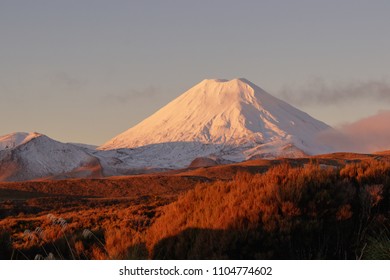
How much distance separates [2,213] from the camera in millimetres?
36938

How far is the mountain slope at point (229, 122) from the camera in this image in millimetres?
162625

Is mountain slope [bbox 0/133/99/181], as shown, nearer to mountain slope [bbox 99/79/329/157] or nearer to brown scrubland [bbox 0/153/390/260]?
mountain slope [bbox 99/79/329/157]

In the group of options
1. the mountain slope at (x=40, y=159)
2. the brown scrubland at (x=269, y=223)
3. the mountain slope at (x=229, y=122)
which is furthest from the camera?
the mountain slope at (x=229, y=122)

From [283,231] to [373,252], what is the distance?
1.33 m

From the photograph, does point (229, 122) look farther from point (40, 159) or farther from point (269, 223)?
point (269, 223)

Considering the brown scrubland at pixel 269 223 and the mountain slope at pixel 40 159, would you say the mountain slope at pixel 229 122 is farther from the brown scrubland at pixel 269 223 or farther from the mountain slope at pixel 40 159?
the brown scrubland at pixel 269 223

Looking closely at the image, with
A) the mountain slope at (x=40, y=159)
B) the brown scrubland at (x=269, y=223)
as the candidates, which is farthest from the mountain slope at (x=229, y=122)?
the brown scrubland at (x=269, y=223)

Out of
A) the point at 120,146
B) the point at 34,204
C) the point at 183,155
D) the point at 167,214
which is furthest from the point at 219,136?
the point at 167,214

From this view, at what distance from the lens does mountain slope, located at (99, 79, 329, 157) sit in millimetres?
162625

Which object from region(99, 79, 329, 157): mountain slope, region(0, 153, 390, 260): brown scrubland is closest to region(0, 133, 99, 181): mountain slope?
region(99, 79, 329, 157): mountain slope

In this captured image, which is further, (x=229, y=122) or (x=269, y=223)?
(x=229, y=122)

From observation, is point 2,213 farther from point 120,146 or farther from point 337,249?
point 120,146

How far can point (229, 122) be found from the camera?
17462 cm

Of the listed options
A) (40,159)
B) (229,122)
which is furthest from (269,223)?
(229,122)
